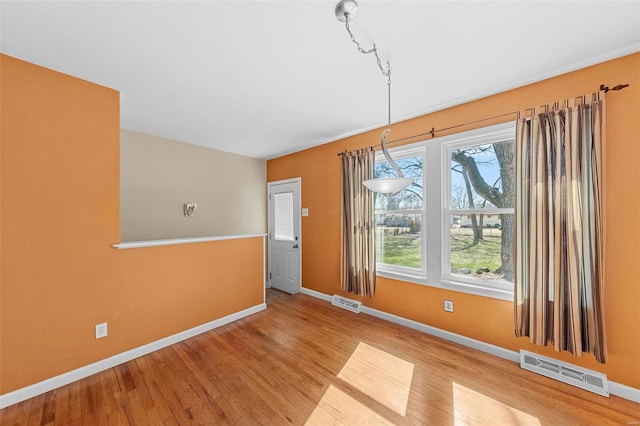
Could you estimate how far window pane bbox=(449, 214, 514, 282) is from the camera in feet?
8.14

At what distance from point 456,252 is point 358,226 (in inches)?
48.8

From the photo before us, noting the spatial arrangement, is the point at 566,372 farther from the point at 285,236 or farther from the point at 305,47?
the point at 285,236

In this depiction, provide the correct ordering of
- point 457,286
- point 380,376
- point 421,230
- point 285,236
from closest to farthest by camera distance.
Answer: point 380,376 → point 457,286 → point 421,230 → point 285,236

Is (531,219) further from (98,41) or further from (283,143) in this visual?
(98,41)

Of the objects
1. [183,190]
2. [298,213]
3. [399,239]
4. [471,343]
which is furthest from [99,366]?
[471,343]

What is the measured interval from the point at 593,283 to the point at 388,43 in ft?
7.98

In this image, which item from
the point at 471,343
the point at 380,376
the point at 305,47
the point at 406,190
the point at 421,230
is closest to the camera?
the point at 305,47

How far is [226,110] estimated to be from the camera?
2.86 m

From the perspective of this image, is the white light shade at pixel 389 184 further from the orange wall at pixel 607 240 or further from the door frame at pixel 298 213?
Answer: the door frame at pixel 298 213

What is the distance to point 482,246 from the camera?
2.62 meters

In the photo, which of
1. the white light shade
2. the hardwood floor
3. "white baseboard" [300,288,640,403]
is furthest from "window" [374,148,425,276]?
the white light shade

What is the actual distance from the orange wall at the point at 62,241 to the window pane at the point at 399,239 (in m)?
2.70

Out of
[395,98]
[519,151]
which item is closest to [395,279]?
[519,151]

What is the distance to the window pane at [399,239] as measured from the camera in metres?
3.11
